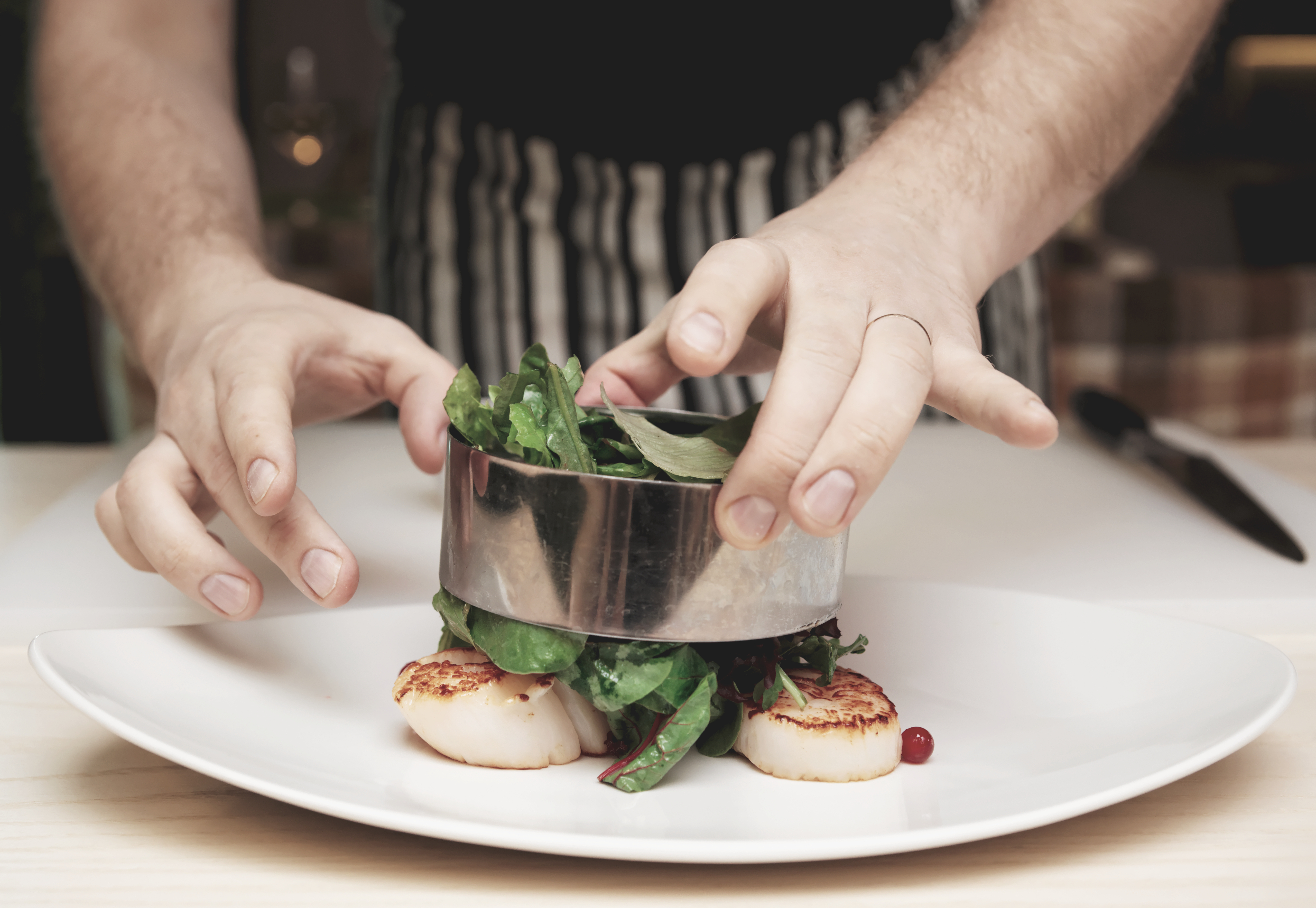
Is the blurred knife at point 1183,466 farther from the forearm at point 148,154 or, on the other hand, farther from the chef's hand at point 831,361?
the forearm at point 148,154

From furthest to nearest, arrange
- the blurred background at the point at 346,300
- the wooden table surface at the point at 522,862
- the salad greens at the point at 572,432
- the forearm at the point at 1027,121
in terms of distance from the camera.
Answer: the blurred background at the point at 346,300
the forearm at the point at 1027,121
the salad greens at the point at 572,432
the wooden table surface at the point at 522,862

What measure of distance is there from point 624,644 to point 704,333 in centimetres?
20

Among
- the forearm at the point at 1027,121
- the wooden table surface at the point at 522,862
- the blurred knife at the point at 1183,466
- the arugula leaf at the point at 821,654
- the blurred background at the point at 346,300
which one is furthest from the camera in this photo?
the blurred background at the point at 346,300

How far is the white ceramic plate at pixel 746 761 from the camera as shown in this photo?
634 mm

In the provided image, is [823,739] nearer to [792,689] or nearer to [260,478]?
[792,689]

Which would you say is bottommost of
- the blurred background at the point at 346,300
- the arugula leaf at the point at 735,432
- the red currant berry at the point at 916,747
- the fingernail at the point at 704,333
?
the blurred background at the point at 346,300

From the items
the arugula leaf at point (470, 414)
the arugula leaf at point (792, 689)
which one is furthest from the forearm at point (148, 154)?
the arugula leaf at point (792, 689)

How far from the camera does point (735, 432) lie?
0.78 metres

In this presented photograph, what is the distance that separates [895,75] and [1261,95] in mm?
5362

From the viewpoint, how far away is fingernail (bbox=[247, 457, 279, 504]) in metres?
0.82

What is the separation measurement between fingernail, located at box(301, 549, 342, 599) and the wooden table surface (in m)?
0.15

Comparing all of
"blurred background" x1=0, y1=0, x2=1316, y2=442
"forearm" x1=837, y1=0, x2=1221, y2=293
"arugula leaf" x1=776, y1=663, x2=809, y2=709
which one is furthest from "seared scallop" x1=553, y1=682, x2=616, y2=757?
"blurred background" x1=0, y1=0, x2=1316, y2=442

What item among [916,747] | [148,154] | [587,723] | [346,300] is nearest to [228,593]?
[587,723]

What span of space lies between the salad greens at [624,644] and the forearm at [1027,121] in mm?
326
